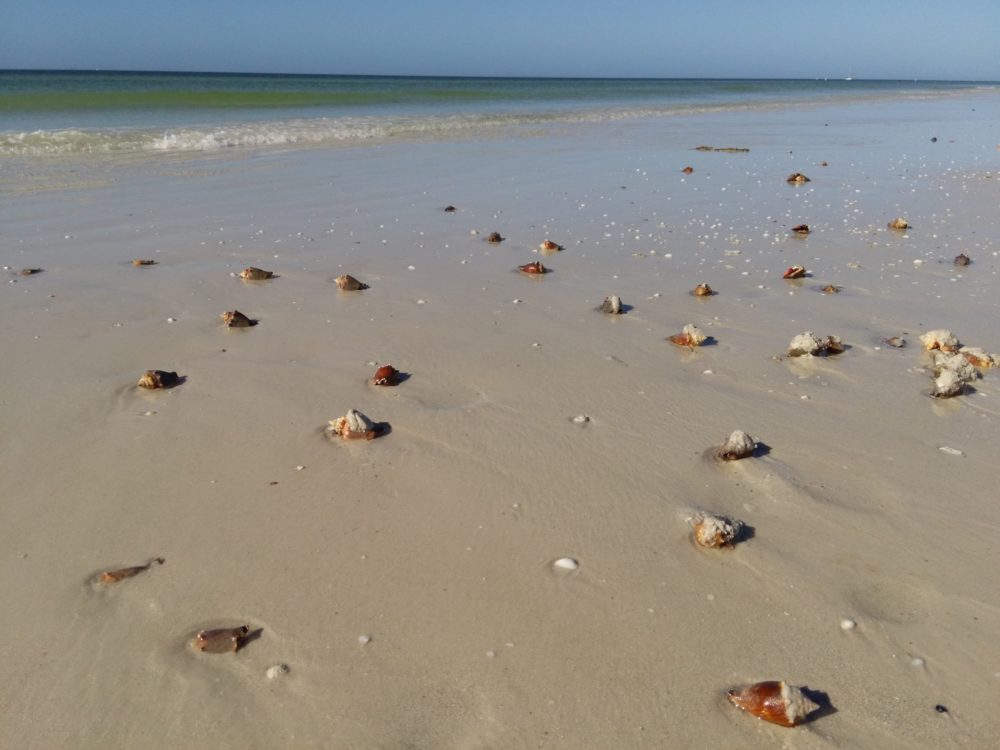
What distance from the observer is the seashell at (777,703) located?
195cm

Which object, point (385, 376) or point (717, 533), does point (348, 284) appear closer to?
point (385, 376)

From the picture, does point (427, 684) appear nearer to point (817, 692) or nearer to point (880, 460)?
point (817, 692)

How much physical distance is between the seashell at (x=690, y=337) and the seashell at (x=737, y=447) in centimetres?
132

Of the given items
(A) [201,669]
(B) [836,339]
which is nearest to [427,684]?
(A) [201,669]

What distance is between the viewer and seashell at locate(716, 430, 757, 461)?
316 cm

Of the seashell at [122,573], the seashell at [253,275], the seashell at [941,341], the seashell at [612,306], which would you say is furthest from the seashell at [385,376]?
the seashell at [941,341]

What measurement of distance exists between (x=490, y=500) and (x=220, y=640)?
1084 millimetres

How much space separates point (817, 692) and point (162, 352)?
362cm

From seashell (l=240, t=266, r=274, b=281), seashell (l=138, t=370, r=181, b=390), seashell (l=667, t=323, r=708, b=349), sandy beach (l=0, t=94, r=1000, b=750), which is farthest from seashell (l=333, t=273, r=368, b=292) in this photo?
seashell (l=667, t=323, r=708, b=349)

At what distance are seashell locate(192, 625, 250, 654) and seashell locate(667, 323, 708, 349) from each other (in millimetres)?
2980

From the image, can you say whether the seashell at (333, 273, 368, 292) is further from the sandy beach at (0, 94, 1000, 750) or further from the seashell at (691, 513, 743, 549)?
the seashell at (691, 513, 743, 549)

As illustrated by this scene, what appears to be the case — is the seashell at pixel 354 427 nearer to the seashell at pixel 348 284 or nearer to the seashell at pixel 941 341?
the seashell at pixel 348 284

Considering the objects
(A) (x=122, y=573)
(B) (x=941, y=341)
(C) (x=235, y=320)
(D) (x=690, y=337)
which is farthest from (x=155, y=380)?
(B) (x=941, y=341)

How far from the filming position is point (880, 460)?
324cm
